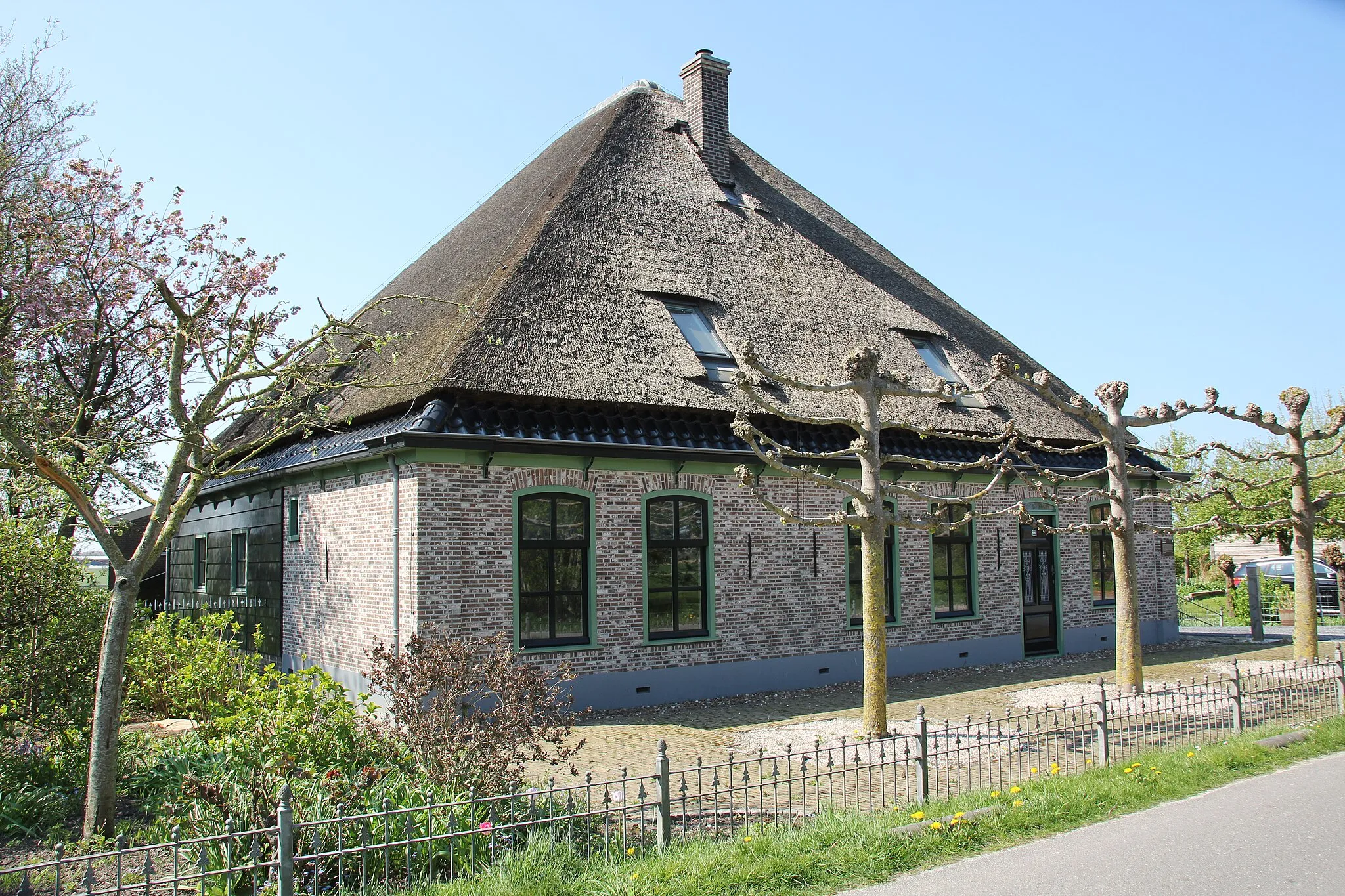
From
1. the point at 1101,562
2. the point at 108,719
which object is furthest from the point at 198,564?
the point at 1101,562

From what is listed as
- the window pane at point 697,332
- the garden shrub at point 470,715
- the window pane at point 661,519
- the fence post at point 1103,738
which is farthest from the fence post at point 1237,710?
the window pane at point 697,332

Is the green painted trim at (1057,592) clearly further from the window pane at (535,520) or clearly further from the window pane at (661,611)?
the window pane at (535,520)

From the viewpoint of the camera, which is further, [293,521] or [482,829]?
[293,521]

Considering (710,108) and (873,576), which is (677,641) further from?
(710,108)

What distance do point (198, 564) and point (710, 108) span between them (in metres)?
12.4

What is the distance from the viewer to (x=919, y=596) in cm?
1409

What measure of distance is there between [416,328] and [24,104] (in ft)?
27.7

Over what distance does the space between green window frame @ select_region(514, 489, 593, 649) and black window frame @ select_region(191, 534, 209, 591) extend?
884 cm

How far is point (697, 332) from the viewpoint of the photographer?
1285cm

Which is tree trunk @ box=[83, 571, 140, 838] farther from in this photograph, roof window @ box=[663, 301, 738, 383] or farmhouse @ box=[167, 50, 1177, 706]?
roof window @ box=[663, 301, 738, 383]

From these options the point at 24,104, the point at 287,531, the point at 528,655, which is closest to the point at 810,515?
the point at 528,655

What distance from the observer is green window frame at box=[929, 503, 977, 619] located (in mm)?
14430

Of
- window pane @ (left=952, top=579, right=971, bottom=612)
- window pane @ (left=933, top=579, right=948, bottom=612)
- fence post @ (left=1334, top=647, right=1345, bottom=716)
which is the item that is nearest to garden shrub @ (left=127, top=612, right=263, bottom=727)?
A: window pane @ (left=933, top=579, right=948, bottom=612)

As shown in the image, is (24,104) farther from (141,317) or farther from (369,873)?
(369,873)
